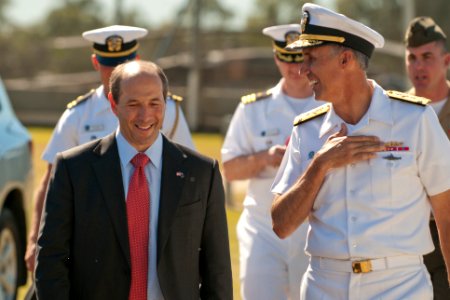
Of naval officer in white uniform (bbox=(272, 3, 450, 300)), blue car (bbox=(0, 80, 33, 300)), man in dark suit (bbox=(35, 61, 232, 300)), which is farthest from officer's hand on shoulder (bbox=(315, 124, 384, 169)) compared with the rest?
blue car (bbox=(0, 80, 33, 300))

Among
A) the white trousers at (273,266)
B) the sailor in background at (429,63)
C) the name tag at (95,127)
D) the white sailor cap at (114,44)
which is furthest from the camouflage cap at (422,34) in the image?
the name tag at (95,127)

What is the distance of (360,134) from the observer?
16.3 ft

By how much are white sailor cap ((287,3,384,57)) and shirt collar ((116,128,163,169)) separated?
79 centimetres

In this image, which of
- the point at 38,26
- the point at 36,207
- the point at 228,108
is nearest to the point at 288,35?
the point at 36,207

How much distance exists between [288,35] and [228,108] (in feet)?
93.0

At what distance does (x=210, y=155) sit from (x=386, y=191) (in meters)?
17.5

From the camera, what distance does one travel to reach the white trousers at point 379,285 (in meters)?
4.82

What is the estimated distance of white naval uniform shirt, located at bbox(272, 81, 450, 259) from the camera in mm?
4848

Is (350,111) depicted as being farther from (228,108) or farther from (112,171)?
(228,108)

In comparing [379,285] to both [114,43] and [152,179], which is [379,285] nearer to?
[152,179]

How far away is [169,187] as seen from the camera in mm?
4684

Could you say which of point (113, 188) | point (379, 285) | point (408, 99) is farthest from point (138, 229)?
point (408, 99)

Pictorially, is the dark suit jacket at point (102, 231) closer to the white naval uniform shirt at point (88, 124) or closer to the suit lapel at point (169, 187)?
the suit lapel at point (169, 187)

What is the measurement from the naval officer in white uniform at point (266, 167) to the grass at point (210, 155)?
271cm
